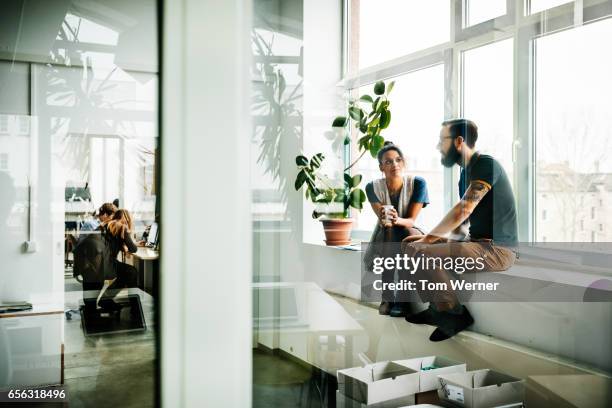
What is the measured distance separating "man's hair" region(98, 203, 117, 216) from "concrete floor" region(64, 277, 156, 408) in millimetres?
190

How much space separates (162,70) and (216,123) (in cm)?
12

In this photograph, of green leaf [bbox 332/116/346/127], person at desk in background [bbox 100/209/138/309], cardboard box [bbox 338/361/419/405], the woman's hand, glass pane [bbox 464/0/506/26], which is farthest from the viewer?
glass pane [bbox 464/0/506/26]

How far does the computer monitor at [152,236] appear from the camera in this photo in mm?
870

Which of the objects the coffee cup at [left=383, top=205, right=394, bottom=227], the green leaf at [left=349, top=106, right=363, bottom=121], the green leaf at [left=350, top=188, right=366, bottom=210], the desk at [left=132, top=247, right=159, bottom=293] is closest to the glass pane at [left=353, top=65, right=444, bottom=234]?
the coffee cup at [left=383, top=205, right=394, bottom=227]

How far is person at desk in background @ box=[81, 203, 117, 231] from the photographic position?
1193 millimetres

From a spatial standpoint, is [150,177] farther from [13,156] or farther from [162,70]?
[13,156]

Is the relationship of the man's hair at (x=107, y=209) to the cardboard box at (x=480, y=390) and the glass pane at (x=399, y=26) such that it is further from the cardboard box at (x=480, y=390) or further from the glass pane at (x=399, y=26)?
the cardboard box at (x=480, y=390)

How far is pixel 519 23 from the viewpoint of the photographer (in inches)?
91.3

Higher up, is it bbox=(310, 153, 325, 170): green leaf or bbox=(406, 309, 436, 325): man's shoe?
bbox=(310, 153, 325, 170): green leaf

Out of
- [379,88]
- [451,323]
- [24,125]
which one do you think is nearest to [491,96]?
[379,88]

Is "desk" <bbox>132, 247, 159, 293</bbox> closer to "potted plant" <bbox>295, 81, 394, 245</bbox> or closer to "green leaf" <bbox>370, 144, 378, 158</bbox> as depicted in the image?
"potted plant" <bbox>295, 81, 394, 245</bbox>

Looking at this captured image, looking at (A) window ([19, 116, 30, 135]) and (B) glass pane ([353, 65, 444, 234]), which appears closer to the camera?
(A) window ([19, 116, 30, 135])

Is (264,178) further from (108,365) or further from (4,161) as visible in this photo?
(4,161)

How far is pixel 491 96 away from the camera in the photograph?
240 centimetres
